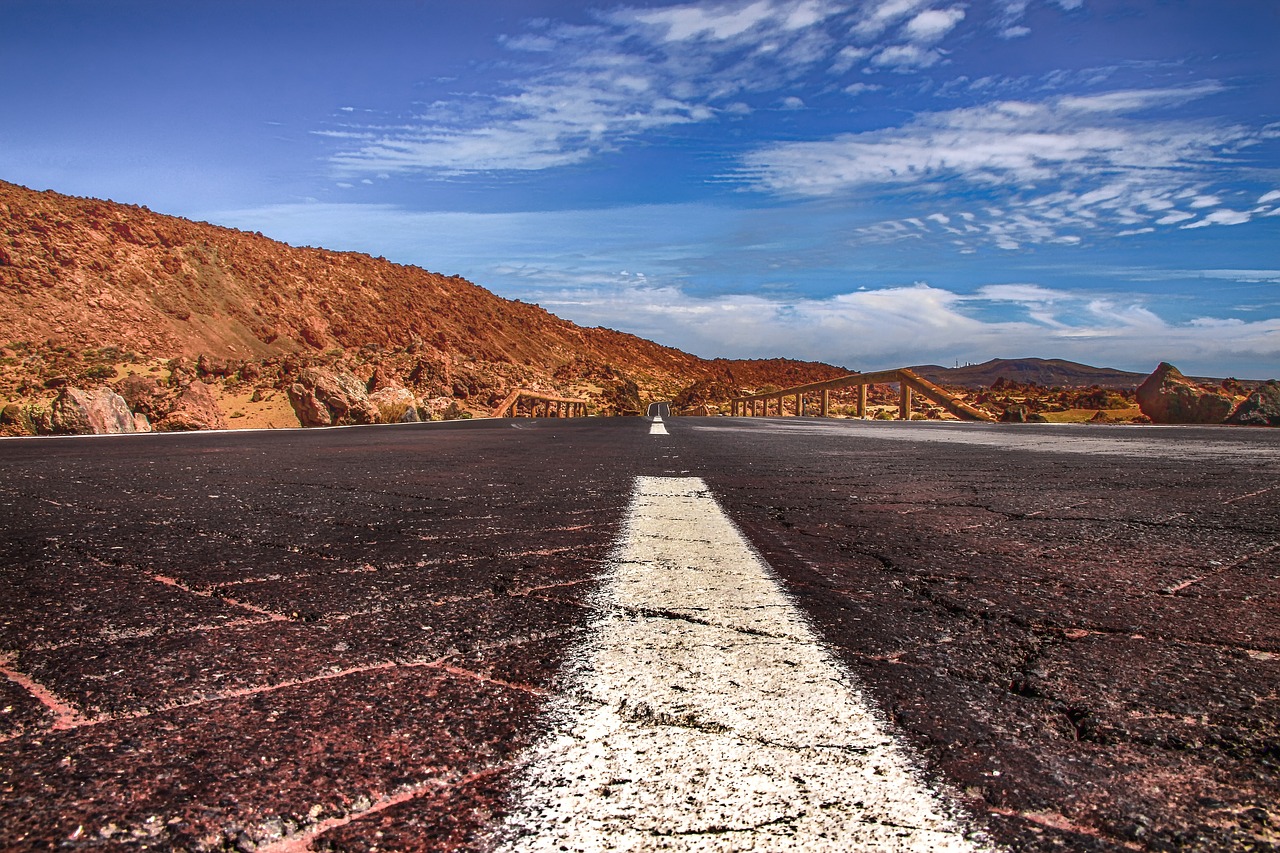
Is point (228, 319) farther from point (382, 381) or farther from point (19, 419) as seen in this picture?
point (19, 419)

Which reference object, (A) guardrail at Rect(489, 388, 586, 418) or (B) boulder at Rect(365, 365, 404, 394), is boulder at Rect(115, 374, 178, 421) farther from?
(A) guardrail at Rect(489, 388, 586, 418)

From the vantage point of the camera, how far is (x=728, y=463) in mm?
5531

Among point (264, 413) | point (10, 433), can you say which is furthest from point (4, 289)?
point (10, 433)

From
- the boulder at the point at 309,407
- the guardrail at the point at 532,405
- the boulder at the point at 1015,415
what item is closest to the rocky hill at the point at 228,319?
the guardrail at the point at 532,405

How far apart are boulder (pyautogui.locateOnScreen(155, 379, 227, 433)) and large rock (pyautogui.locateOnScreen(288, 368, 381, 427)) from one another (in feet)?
5.22

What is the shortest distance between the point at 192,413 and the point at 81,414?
11.5 ft

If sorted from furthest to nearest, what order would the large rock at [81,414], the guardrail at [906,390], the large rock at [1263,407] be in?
the guardrail at [906,390], the large rock at [1263,407], the large rock at [81,414]

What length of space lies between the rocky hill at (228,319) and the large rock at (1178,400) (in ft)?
50.8

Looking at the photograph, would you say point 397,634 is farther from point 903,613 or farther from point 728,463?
point 728,463

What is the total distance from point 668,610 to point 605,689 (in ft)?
1.57

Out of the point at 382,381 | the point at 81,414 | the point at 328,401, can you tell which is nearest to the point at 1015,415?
the point at 328,401

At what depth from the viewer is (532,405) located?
1236 inches

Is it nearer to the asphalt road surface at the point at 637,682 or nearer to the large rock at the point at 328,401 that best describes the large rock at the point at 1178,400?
the asphalt road surface at the point at 637,682

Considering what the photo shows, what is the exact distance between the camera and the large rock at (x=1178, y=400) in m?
13.2
